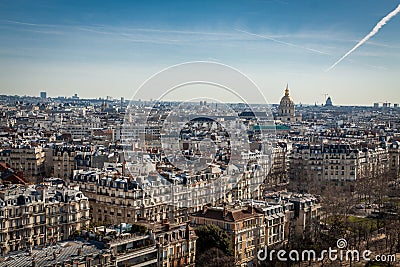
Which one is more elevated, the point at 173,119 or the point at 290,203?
the point at 173,119

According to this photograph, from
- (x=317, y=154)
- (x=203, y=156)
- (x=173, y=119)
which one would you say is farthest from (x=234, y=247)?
(x=173, y=119)

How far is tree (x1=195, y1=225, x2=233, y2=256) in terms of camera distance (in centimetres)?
2014

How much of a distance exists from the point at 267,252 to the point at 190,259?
3692 mm

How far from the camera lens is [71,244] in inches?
675

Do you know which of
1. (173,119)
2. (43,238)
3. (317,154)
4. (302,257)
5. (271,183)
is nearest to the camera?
(302,257)

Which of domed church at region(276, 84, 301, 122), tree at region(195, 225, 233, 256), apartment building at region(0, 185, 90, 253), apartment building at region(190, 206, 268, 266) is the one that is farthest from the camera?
domed church at region(276, 84, 301, 122)

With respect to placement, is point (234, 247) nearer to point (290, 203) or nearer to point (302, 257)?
point (302, 257)

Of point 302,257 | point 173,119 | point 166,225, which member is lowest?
point 302,257

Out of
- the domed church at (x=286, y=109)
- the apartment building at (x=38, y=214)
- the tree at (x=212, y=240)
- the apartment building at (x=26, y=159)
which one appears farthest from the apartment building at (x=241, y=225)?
the domed church at (x=286, y=109)

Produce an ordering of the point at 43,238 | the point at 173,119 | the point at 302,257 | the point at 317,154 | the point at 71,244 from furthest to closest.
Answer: the point at 173,119 → the point at 317,154 → the point at 43,238 → the point at 302,257 → the point at 71,244

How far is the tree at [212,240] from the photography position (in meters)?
20.1

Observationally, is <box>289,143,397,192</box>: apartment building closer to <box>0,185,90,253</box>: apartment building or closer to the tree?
<box>0,185,90,253</box>: apartment building

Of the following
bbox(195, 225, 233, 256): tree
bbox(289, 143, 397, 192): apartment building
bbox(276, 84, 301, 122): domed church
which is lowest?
bbox(195, 225, 233, 256): tree

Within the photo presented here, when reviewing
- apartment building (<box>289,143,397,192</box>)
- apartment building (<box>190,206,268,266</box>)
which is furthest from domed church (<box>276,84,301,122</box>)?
apartment building (<box>190,206,268,266</box>)
